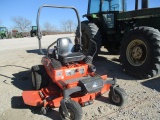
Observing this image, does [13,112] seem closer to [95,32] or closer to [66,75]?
[66,75]

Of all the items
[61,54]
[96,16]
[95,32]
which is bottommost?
[61,54]

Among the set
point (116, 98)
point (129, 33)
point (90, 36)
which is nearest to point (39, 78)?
point (116, 98)

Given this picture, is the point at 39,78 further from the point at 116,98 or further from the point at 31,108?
the point at 116,98

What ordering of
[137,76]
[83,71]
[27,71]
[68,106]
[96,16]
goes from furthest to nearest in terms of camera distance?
[96,16], [27,71], [137,76], [83,71], [68,106]

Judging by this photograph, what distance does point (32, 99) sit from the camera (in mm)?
4090

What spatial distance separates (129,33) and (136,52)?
0.57 metres

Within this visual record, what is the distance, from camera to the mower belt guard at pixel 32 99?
3.93 metres

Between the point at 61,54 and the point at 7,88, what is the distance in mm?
1746

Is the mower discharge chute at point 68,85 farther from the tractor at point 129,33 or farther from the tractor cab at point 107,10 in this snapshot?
the tractor cab at point 107,10

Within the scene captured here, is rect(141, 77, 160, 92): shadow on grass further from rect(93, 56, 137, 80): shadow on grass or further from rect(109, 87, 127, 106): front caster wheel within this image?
rect(109, 87, 127, 106): front caster wheel

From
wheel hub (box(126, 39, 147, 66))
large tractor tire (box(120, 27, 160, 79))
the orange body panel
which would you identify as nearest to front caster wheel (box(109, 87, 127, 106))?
the orange body panel

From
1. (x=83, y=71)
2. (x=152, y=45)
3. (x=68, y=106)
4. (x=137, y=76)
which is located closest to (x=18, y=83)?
(x=83, y=71)

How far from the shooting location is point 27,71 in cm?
671

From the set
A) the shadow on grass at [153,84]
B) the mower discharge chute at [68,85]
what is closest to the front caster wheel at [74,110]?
the mower discharge chute at [68,85]
